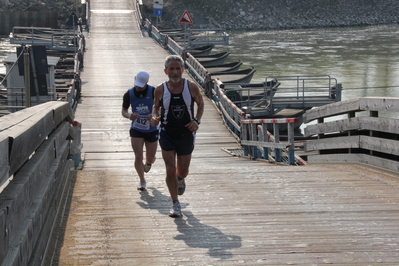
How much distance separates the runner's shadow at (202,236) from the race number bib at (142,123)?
1559 millimetres

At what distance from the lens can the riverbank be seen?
3484 inches

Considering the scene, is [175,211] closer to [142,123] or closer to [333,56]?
[142,123]

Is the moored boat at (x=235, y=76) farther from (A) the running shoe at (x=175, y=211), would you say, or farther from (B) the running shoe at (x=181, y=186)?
(A) the running shoe at (x=175, y=211)

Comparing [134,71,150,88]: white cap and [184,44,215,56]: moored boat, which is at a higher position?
[134,71,150,88]: white cap

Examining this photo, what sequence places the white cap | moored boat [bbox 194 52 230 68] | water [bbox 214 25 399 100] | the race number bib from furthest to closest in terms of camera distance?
water [bbox 214 25 399 100] → moored boat [bbox 194 52 230 68] → the race number bib → the white cap

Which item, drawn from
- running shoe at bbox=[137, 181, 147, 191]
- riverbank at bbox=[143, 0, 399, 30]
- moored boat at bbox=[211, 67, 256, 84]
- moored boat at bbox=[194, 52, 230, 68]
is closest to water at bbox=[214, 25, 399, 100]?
moored boat at bbox=[194, 52, 230, 68]

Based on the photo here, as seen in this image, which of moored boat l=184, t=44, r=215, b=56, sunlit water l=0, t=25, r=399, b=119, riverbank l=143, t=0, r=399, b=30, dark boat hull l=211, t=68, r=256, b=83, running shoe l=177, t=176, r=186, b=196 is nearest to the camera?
running shoe l=177, t=176, r=186, b=196

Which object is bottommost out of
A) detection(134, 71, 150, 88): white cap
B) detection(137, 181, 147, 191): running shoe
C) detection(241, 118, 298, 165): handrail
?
detection(241, 118, 298, 165): handrail

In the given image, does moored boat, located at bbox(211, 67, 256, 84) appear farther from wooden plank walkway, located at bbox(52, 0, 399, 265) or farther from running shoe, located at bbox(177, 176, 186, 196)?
running shoe, located at bbox(177, 176, 186, 196)

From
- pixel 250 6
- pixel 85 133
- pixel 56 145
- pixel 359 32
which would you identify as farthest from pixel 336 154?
pixel 250 6

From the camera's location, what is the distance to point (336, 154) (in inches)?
450

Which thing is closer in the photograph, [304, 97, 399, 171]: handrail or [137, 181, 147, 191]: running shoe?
[137, 181, 147, 191]: running shoe

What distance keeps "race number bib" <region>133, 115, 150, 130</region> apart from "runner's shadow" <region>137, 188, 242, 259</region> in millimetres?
1559

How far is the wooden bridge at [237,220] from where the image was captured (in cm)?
566
